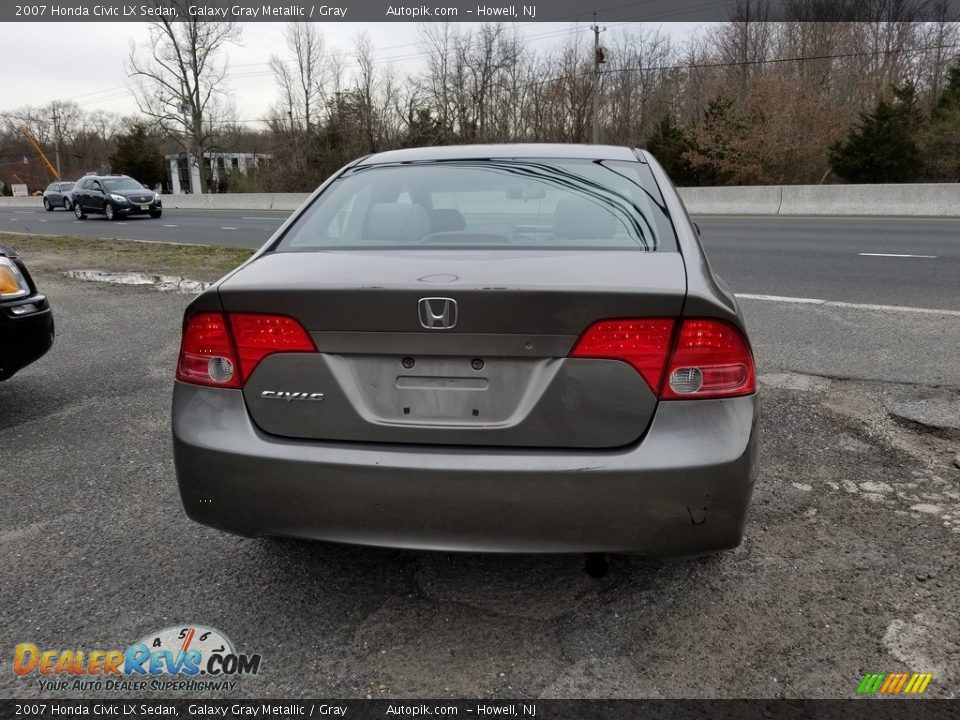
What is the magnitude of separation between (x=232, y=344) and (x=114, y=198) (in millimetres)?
28901

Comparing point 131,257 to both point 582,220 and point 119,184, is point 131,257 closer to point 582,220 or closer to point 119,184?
point 582,220

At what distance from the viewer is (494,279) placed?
2.15m

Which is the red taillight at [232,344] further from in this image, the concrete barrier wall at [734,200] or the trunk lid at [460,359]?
the concrete barrier wall at [734,200]

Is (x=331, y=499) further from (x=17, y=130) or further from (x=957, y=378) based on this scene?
(x=17, y=130)

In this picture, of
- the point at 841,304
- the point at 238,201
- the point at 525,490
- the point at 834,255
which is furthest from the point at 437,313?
the point at 238,201

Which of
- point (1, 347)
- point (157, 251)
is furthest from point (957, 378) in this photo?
point (157, 251)

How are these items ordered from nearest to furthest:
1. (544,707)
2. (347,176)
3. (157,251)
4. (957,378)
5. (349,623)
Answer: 1. (544,707)
2. (349,623)
3. (347,176)
4. (957,378)
5. (157,251)

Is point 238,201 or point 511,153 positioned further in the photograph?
point 238,201

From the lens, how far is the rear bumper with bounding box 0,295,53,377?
4.25 meters

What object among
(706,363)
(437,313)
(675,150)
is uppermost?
(675,150)

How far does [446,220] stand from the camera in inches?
116

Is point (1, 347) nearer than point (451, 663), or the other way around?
point (451, 663)

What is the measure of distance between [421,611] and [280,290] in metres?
1.16

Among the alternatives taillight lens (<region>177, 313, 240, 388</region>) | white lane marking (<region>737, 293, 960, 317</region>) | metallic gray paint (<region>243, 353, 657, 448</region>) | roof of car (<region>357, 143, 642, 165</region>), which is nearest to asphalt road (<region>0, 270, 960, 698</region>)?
metallic gray paint (<region>243, 353, 657, 448</region>)
